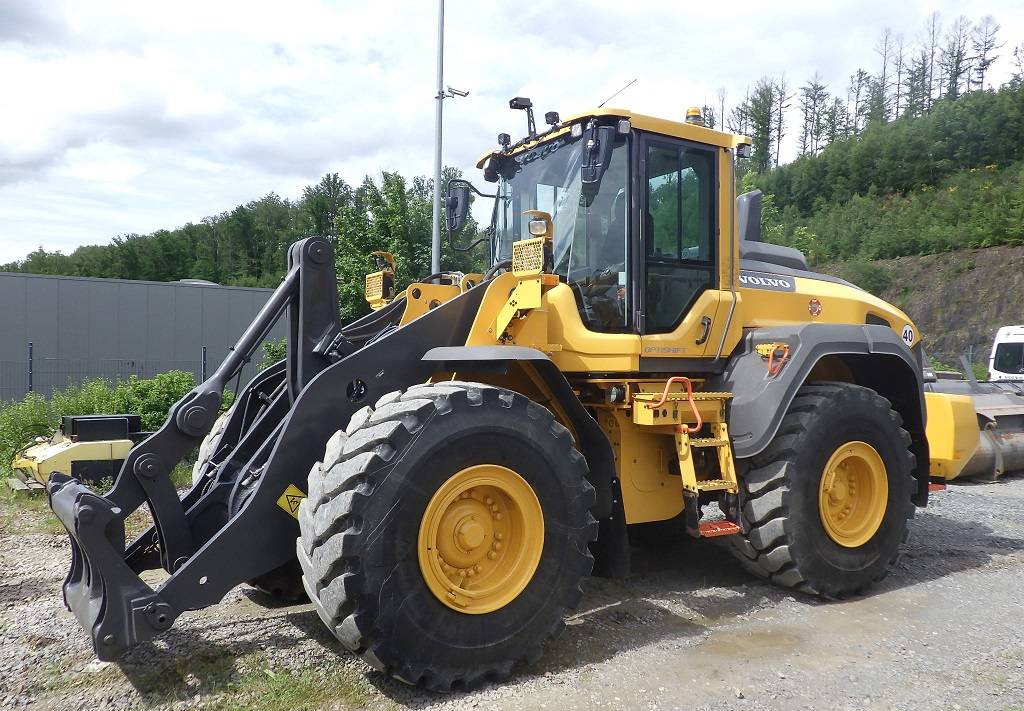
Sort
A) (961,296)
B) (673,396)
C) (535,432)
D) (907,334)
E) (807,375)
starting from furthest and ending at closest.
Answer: (961,296), (907,334), (807,375), (673,396), (535,432)

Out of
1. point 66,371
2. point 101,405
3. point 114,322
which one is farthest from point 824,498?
point 114,322

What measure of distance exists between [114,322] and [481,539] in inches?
764

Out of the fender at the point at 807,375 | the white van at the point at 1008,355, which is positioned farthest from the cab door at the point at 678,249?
the white van at the point at 1008,355

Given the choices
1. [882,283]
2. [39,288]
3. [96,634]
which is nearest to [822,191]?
[882,283]

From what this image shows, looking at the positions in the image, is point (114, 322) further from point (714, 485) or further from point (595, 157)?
point (714, 485)

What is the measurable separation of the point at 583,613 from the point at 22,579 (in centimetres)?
390

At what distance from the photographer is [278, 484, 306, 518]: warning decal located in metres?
4.00

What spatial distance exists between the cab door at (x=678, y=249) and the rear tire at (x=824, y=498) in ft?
2.65

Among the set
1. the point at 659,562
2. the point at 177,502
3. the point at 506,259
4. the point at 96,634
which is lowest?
the point at 659,562

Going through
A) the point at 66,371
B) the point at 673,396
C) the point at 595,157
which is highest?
the point at 595,157

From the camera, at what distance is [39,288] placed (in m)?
19.2

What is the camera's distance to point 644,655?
4.29m

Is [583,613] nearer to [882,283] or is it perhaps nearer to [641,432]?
[641,432]

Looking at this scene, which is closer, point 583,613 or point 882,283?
point 583,613
